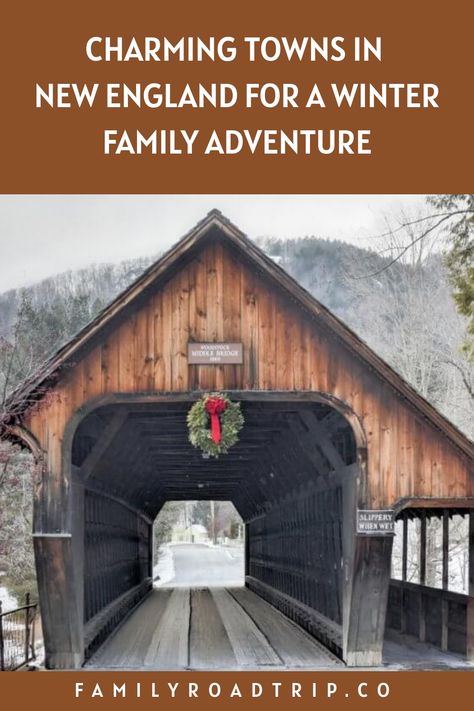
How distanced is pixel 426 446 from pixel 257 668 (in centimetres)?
389

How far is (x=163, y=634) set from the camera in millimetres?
18391

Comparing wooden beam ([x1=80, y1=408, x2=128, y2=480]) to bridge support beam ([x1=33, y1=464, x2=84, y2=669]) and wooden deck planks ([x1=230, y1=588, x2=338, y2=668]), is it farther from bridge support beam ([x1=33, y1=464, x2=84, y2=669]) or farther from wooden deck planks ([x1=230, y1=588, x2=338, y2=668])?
wooden deck planks ([x1=230, y1=588, x2=338, y2=668])

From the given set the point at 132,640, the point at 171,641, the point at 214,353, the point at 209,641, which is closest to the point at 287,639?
the point at 209,641

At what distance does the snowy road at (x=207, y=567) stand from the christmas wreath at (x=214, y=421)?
1056 inches

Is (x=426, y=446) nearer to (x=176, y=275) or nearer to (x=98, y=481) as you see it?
(x=176, y=275)

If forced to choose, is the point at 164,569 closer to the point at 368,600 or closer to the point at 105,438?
the point at 105,438

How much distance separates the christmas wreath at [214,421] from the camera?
1298 cm

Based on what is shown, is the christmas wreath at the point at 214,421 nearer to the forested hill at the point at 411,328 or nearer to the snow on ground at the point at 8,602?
the forested hill at the point at 411,328

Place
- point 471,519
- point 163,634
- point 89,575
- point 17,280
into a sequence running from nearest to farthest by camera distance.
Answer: point 471,519 < point 89,575 < point 163,634 < point 17,280

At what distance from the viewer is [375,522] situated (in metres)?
13.2

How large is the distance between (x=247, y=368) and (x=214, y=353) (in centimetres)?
49

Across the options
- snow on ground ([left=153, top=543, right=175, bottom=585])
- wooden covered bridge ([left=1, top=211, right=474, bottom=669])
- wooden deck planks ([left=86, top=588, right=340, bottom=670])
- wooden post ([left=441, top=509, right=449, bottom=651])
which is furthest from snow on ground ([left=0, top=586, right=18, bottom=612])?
wooden post ([left=441, top=509, right=449, bottom=651])

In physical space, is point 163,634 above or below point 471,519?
below

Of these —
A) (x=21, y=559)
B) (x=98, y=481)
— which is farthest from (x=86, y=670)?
(x=21, y=559)
